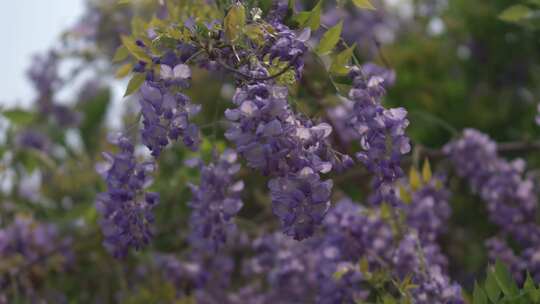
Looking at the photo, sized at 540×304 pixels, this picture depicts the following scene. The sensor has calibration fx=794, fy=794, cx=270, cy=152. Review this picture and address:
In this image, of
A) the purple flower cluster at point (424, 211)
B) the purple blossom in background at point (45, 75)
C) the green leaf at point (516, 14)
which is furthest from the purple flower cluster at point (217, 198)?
the purple blossom in background at point (45, 75)

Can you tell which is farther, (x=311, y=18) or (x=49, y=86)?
(x=49, y=86)

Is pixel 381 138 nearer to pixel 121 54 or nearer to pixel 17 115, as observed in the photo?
pixel 121 54

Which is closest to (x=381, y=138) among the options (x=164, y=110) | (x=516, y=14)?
(x=164, y=110)

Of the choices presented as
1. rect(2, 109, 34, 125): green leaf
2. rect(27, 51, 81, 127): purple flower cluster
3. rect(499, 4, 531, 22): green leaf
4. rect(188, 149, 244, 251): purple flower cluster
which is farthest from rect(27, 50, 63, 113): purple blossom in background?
rect(499, 4, 531, 22): green leaf

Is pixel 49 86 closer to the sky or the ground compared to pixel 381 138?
closer to the ground

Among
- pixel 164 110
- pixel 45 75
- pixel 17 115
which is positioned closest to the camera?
pixel 164 110
